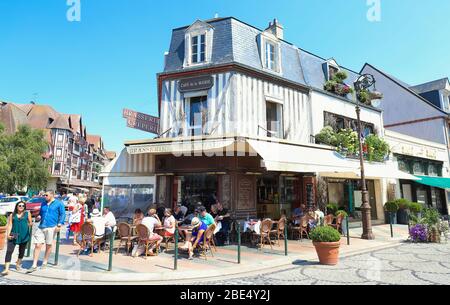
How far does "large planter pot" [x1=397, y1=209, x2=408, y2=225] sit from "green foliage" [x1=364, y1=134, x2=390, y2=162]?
146 inches

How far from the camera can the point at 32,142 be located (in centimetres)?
3072

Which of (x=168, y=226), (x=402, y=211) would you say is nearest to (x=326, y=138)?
(x=402, y=211)

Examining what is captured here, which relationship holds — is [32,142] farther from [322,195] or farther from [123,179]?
[322,195]

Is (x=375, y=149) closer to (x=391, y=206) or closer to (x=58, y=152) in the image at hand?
(x=391, y=206)

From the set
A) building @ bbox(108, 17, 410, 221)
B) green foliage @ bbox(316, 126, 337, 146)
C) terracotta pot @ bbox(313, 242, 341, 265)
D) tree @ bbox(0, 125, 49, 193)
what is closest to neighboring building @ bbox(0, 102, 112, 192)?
tree @ bbox(0, 125, 49, 193)

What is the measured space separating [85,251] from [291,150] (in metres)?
7.60

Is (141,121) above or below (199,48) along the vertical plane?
below

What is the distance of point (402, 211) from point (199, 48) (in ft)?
46.8

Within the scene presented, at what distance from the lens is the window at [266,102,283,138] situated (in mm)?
12898

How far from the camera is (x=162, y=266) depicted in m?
7.20

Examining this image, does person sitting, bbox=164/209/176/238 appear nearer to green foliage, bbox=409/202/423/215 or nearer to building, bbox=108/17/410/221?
building, bbox=108/17/410/221

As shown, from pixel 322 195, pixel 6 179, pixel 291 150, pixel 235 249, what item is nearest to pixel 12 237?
pixel 235 249

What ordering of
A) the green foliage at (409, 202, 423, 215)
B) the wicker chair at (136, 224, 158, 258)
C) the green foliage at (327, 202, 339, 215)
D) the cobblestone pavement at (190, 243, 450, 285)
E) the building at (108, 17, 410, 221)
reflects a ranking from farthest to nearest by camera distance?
the green foliage at (409, 202, 423, 215)
the green foliage at (327, 202, 339, 215)
the building at (108, 17, 410, 221)
the wicker chair at (136, 224, 158, 258)
the cobblestone pavement at (190, 243, 450, 285)

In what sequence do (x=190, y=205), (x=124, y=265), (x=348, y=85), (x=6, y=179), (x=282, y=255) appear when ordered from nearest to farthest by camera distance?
(x=124, y=265) < (x=282, y=255) < (x=190, y=205) < (x=348, y=85) < (x=6, y=179)
